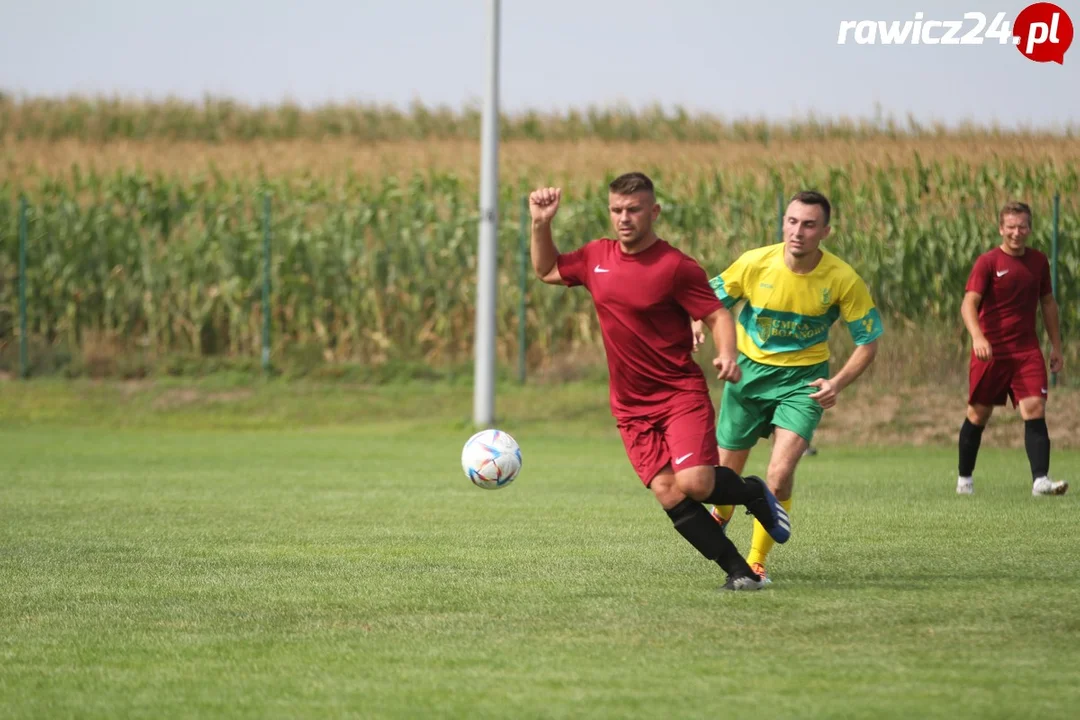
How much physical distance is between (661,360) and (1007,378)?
18.9 feet

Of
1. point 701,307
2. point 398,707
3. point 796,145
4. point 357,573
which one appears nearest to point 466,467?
point 357,573

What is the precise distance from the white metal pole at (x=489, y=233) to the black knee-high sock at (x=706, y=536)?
471 inches

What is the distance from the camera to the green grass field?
531 cm

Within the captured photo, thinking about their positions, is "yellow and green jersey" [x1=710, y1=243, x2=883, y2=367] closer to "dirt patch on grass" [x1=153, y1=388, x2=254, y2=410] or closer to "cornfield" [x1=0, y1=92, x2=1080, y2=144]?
"dirt patch on grass" [x1=153, y1=388, x2=254, y2=410]

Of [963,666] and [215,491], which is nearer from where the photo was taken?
[963,666]

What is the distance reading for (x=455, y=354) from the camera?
24812 mm

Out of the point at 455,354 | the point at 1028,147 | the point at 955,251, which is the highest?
the point at 1028,147

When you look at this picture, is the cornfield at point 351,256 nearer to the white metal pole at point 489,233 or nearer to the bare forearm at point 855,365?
the white metal pole at point 489,233

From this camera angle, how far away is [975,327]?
1162cm

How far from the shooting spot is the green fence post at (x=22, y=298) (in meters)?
23.9

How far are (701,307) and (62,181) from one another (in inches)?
878

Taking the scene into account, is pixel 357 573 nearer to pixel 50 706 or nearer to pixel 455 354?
pixel 50 706

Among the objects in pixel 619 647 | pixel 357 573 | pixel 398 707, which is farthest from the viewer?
pixel 357 573

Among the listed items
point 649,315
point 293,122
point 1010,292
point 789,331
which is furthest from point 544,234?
point 293,122
